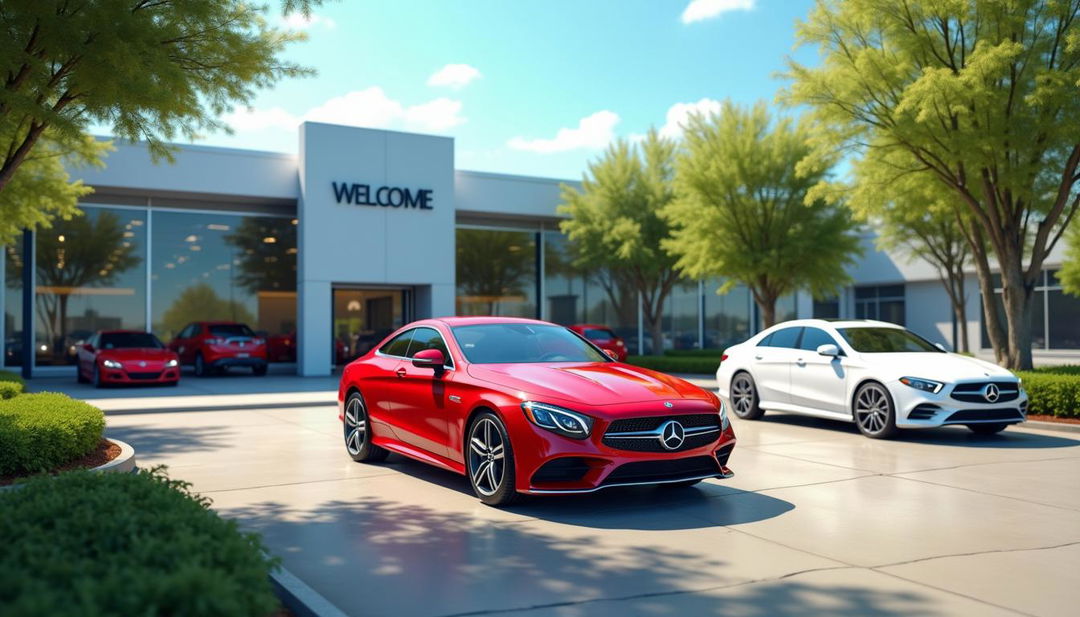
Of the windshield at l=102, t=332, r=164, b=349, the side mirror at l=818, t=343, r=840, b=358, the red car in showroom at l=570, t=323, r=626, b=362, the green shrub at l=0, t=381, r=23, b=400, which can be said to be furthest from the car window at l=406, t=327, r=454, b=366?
the red car in showroom at l=570, t=323, r=626, b=362

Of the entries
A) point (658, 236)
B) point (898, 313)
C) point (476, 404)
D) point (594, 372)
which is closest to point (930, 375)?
point (594, 372)

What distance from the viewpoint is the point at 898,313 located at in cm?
4291

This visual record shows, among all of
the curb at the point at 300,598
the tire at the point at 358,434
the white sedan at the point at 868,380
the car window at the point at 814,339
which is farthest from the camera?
the car window at the point at 814,339

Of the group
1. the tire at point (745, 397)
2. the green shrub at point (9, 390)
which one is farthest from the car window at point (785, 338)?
the green shrub at point (9, 390)

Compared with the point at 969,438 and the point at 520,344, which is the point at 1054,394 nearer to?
the point at 969,438

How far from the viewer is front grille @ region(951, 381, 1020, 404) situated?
1099 centimetres

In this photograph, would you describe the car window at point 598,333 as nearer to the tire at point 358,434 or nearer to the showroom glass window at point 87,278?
the showroom glass window at point 87,278

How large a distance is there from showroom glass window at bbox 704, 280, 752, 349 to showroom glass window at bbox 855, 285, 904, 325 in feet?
30.0

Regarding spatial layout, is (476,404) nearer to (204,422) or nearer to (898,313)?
(204,422)

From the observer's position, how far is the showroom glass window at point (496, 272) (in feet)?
99.7

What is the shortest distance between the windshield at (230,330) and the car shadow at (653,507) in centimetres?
1833

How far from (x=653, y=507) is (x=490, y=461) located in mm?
1358

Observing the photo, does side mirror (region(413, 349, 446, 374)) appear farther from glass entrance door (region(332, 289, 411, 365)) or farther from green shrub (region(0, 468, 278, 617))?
glass entrance door (region(332, 289, 411, 365))

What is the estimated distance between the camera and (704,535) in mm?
6332
